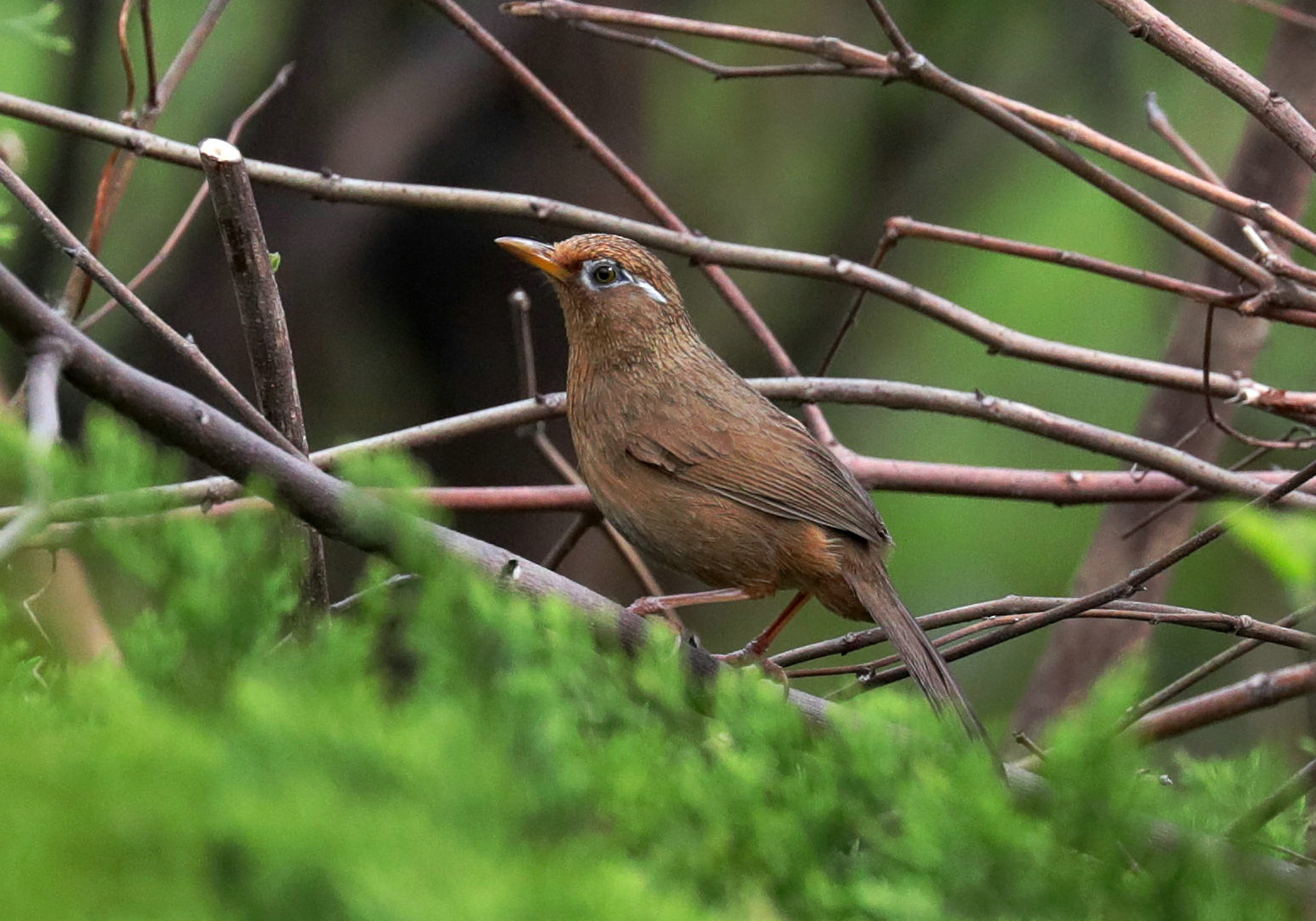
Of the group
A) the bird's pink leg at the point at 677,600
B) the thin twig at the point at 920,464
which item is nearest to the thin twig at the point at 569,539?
the thin twig at the point at 920,464

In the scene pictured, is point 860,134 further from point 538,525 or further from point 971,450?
point 538,525

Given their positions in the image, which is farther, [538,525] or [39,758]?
[538,525]

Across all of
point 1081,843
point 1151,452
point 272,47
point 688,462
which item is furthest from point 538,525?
point 1081,843

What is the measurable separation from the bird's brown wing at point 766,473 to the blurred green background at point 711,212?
3.73 meters

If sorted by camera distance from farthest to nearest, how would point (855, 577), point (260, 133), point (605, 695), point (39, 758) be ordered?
point (260, 133), point (855, 577), point (605, 695), point (39, 758)

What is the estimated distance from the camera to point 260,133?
26.2ft

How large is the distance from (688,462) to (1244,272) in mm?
1547

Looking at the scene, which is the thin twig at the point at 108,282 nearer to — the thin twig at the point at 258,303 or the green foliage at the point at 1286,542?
the thin twig at the point at 258,303

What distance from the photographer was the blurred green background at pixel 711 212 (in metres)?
8.02

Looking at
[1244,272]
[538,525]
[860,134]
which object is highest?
[1244,272]

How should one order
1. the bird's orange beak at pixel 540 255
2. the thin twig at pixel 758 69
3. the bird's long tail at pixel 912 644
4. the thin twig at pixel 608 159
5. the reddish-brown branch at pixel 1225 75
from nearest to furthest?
the reddish-brown branch at pixel 1225 75
the bird's long tail at pixel 912 644
the thin twig at pixel 758 69
the thin twig at pixel 608 159
the bird's orange beak at pixel 540 255

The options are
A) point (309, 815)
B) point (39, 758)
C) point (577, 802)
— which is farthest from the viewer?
point (577, 802)

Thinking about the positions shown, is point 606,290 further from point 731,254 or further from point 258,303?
point 258,303

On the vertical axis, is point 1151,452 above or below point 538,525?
above
